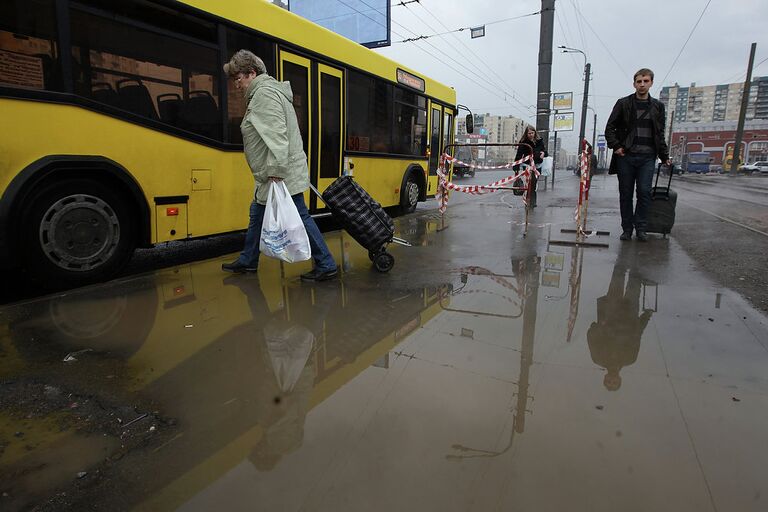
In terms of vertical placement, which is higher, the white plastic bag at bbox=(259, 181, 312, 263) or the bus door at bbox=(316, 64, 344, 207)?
the bus door at bbox=(316, 64, 344, 207)

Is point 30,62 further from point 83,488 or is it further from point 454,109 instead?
A: point 454,109

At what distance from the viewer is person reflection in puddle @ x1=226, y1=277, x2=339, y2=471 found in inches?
85.4

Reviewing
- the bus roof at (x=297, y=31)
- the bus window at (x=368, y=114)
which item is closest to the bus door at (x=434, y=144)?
the bus roof at (x=297, y=31)

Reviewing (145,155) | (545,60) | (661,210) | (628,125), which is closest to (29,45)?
(145,155)

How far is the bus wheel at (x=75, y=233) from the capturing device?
4.03 metres

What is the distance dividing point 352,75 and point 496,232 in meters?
3.42

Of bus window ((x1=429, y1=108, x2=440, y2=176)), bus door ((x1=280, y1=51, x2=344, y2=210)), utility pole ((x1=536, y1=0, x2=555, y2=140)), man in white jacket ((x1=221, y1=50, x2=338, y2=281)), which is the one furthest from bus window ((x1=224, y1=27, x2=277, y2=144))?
utility pole ((x1=536, y1=0, x2=555, y2=140))

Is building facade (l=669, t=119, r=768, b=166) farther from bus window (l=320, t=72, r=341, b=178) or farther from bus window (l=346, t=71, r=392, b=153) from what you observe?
bus window (l=320, t=72, r=341, b=178)

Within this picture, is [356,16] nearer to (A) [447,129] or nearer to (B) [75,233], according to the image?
(A) [447,129]

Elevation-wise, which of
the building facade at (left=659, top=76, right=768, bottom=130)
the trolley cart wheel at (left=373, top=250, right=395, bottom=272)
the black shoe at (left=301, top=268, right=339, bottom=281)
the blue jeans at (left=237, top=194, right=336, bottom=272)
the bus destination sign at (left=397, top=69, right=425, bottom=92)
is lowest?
the black shoe at (left=301, top=268, right=339, bottom=281)

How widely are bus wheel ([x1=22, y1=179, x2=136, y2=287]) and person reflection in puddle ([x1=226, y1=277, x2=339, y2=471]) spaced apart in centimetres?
117

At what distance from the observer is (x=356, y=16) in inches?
740

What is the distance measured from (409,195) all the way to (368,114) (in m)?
2.30

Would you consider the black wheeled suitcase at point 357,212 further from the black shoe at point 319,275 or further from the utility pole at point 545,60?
the utility pole at point 545,60
